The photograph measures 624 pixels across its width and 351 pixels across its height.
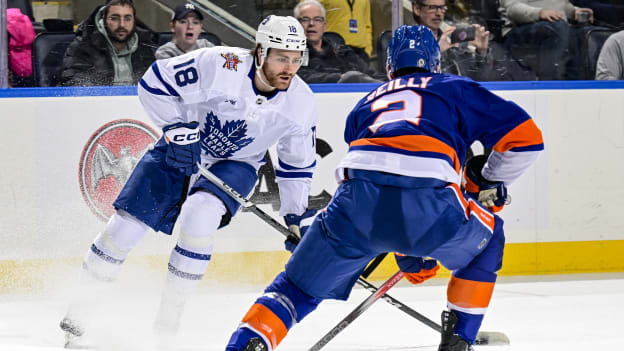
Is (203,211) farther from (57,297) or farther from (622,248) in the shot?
(622,248)

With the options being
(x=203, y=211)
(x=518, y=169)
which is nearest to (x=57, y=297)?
(x=203, y=211)

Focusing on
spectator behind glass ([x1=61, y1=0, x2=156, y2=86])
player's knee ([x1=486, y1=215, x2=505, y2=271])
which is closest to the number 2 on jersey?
player's knee ([x1=486, y1=215, x2=505, y2=271])

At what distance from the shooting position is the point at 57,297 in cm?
388

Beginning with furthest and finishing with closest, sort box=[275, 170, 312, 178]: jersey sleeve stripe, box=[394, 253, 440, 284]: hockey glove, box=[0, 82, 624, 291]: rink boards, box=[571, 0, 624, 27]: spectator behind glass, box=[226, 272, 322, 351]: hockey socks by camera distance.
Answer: box=[571, 0, 624, 27]: spectator behind glass → box=[0, 82, 624, 291]: rink boards → box=[275, 170, 312, 178]: jersey sleeve stripe → box=[394, 253, 440, 284]: hockey glove → box=[226, 272, 322, 351]: hockey socks

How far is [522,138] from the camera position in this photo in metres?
2.18

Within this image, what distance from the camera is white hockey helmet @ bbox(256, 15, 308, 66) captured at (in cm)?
289

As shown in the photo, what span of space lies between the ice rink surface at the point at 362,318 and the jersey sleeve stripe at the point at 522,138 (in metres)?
0.94

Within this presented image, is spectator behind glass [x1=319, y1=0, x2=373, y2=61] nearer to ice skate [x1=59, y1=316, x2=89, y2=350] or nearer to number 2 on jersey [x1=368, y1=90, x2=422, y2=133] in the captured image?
ice skate [x1=59, y1=316, x2=89, y2=350]

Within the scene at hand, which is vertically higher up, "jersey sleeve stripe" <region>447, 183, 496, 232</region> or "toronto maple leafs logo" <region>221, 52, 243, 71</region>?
"toronto maple leafs logo" <region>221, 52, 243, 71</region>

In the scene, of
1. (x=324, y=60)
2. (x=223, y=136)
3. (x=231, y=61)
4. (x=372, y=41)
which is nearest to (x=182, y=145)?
(x=223, y=136)

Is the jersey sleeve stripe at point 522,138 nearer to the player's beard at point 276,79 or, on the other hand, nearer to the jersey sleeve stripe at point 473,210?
the jersey sleeve stripe at point 473,210

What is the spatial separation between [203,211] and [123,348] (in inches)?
21.5

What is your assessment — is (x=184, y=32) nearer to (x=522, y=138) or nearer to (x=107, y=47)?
(x=107, y=47)

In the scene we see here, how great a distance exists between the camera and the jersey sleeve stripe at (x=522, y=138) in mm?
2158
